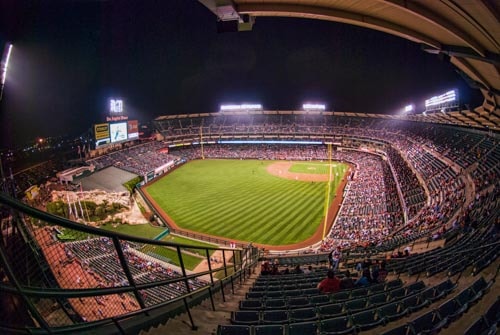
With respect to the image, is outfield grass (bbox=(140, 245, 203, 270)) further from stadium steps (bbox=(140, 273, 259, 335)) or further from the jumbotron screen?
the jumbotron screen

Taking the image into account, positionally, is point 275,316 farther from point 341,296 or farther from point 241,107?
point 241,107

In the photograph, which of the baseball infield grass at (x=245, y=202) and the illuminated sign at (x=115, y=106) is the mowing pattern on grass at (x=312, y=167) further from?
the illuminated sign at (x=115, y=106)

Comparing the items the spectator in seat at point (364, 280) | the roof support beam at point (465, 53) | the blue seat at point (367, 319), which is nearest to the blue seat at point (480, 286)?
the blue seat at point (367, 319)

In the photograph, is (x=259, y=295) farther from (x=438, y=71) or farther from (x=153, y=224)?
(x=438, y=71)

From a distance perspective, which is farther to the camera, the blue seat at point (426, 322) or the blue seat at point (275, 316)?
the blue seat at point (275, 316)

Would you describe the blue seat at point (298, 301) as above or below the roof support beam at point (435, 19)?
below
